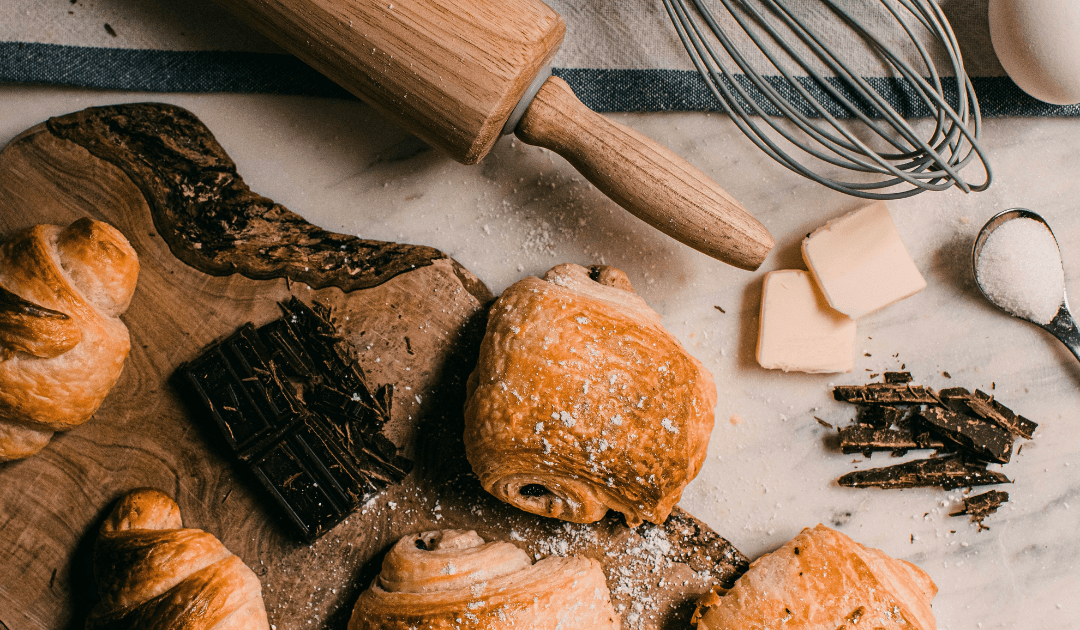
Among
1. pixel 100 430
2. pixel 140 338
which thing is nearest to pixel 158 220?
pixel 140 338

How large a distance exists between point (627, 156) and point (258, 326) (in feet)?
2.54

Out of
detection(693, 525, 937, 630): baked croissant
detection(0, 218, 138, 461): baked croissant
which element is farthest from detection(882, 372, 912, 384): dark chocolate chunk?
detection(0, 218, 138, 461): baked croissant

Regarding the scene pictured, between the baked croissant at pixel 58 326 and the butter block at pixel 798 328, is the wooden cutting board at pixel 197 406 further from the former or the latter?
the butter block at pixel 798 328

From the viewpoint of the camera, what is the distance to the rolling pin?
3.58ft

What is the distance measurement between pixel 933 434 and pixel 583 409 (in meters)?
0.84

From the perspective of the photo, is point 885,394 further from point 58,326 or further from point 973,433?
point 58,326

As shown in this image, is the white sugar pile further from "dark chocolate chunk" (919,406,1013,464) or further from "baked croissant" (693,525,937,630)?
"baked croissant" (693,525,937,630)

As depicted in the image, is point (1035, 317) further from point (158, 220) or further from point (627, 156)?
point (158, 220)

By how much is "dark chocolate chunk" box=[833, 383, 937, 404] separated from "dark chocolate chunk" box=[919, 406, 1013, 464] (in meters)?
0.04

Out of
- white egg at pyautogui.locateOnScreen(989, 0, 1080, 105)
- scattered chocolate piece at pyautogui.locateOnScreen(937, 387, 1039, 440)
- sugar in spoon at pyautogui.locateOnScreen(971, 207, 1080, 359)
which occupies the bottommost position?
scattered chocolate piece at pyautogui.locateOnScreen(937, 387, 1039, 440)


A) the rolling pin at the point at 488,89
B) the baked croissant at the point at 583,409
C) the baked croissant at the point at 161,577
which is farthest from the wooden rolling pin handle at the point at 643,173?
the baked croissant at the point at 161,577

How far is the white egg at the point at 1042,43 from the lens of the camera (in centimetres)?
124

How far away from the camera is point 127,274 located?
1171 mm

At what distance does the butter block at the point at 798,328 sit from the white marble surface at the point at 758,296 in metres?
0.06
